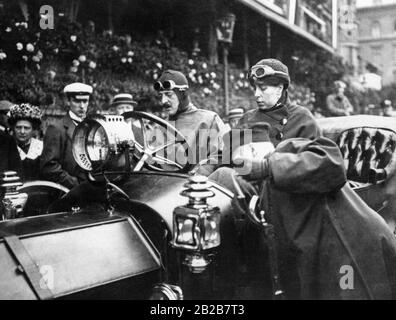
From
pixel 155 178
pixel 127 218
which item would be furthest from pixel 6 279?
pixel 155 178

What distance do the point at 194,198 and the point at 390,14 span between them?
84.6ft

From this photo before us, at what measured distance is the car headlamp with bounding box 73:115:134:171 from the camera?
238 cm

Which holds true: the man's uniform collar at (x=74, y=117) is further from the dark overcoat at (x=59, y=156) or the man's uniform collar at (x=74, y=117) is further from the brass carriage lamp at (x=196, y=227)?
the brass carriage lamp at (x=196, y=227)

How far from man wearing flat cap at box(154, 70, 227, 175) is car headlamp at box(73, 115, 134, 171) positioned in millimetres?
1388

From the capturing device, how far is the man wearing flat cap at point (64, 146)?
4.27 meters

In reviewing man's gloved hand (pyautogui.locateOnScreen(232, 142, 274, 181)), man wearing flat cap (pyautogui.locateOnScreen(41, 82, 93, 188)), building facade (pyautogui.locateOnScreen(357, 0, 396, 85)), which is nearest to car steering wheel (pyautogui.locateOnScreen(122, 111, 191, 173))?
man's gloved hand (pyautogui.locateOnScreen(232, 142, 274, 181))

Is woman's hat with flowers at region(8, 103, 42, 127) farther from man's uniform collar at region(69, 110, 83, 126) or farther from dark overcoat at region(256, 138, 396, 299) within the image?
dark overcoat at region(256, 138, 396, 299)

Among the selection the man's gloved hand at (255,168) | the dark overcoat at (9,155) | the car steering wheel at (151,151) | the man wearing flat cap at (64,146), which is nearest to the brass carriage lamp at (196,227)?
the man's gloved hand at (255,168)

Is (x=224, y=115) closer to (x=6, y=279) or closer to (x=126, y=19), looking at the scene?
(x=126, y=19)

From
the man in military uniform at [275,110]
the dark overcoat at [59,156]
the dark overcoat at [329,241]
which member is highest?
the man in military uniform at [275,110]

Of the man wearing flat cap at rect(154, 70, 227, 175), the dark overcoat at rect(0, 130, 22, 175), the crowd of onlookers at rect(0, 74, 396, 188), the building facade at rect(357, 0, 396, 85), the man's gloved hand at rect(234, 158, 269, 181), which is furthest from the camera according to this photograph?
the building facade at rect(357, 0, 396, 85)

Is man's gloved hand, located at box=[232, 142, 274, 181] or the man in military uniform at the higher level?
the man in military uniform

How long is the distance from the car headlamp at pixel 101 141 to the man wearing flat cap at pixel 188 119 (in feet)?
4.55
